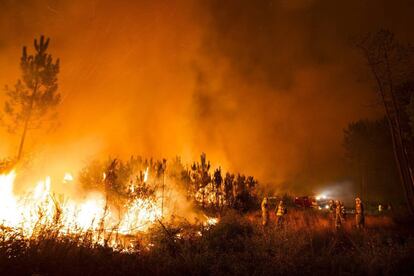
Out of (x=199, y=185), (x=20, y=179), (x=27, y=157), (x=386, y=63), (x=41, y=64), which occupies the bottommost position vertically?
(x=199, y=185)

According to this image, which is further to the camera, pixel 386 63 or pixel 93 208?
pixel 386 63

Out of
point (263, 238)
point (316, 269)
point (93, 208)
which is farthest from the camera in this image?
point (93, 208)

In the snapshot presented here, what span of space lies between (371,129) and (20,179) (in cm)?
5926

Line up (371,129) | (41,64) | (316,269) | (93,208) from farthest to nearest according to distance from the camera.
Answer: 1. (371,129)
2. (41,64)
3. (93,208)
4. (316,269)

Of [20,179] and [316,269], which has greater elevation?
[20,179]

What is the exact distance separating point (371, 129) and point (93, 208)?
59693mm

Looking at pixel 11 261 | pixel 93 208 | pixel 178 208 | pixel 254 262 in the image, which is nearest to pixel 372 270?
pixel 254 262

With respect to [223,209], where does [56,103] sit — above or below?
above

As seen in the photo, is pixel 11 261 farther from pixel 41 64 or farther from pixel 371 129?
pixel 371 129

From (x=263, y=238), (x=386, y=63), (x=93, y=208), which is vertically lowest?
(x=263, y=238)

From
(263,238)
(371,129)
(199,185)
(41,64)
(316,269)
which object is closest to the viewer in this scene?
(316,269)

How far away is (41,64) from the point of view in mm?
31875

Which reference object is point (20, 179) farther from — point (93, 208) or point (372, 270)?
point (372, 270)

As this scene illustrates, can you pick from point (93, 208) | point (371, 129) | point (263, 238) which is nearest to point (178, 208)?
point (93, 208)
